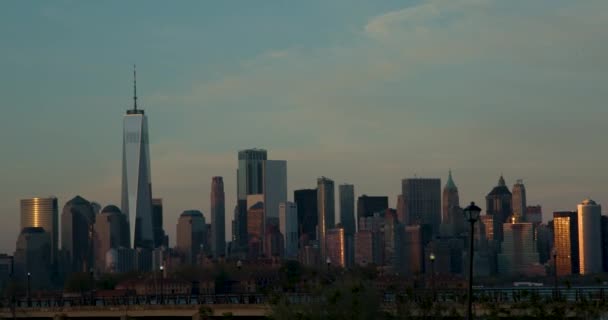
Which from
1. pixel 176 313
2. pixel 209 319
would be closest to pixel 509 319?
pixel 209 319

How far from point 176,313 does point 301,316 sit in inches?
1957

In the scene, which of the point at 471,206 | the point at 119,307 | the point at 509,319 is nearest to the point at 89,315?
the point at 119,307

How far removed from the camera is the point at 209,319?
330ft

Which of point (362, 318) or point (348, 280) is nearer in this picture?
point (362, 318)

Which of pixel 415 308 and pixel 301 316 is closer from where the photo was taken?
pixel 301 316

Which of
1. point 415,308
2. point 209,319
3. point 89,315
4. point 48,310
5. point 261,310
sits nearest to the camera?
point 415,308

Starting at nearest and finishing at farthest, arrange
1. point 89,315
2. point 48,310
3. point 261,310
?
point 261,310 → point 89,315 → point 48,310

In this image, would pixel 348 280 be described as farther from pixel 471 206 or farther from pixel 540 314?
pixel 471 206

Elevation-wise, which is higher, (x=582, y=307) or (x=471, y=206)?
(x=471, y=206)

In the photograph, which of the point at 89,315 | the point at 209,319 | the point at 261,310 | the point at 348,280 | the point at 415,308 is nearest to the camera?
the point at 348,280

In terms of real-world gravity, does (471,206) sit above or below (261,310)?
above

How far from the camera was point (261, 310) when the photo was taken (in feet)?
354

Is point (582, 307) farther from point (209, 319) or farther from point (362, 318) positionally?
point (209, 319)

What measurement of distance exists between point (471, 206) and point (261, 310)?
60.6m
